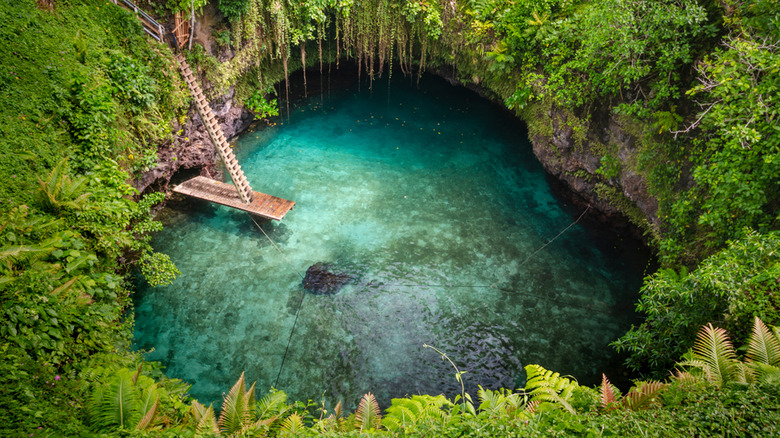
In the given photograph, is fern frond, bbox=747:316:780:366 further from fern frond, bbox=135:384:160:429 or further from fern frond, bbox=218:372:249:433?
fern frond, bbox=135:384:160:429

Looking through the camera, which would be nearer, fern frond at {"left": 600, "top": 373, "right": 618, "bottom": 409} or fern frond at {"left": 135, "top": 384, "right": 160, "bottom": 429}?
fern frond at {"left": 135, "top": 384, "right": 160, "bottom": 429}

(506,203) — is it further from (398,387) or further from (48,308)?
(48,308)

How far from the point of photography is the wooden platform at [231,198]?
9.83 metres

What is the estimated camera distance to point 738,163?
236 inches

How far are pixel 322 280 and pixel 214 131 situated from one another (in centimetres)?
462

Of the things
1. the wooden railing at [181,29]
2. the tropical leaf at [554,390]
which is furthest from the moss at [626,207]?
the wooden railing at [181,29]

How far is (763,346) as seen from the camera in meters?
4.59

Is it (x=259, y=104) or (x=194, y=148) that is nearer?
(x=194, y=148)

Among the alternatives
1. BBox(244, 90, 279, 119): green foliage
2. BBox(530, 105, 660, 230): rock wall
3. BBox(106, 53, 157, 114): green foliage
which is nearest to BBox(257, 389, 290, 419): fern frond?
BBox(106, 53, 157, 114): green foliage

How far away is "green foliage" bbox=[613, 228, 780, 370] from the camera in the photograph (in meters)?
5.14

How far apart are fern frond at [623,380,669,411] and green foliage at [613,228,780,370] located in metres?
1.78

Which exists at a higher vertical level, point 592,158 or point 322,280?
point 592,158

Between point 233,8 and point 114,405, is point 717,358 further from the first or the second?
point 233,8

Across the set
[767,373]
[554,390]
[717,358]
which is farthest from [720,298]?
[554,390]
